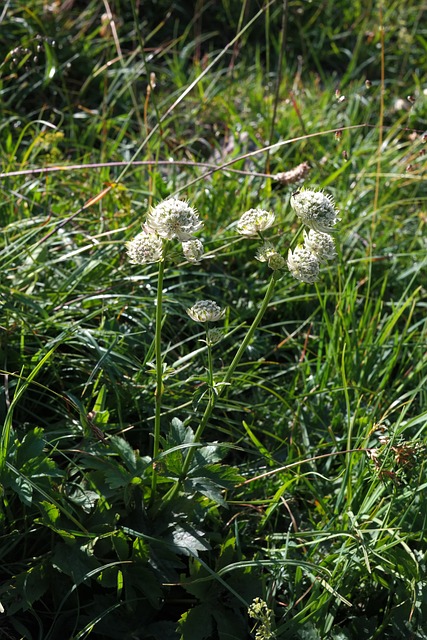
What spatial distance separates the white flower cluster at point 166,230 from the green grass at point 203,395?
208 millimetres

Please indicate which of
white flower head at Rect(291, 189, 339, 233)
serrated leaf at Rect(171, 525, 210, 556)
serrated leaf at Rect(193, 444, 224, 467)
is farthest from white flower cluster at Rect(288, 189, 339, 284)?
serrated leaf at Rect(171, 525, 210, 556)

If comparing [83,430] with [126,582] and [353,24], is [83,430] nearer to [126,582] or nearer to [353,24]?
[126,582]

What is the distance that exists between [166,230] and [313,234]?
0.29 metres

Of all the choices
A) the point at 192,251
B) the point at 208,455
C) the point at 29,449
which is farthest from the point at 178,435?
the point at 192,251

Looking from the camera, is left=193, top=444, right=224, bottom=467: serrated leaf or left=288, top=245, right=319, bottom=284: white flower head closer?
left=288, top=245, right=319, bottom=284: white flower head

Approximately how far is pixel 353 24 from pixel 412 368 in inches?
106

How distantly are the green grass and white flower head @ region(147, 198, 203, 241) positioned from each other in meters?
0.21

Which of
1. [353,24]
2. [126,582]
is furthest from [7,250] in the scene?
[353,24]

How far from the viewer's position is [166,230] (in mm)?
1432

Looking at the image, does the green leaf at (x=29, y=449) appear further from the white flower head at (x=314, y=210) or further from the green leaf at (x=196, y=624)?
the white flower head at (x=314, y=210)

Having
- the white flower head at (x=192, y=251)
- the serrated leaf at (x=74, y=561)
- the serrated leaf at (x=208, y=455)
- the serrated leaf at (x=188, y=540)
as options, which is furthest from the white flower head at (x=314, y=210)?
the serrated leaf at (x=74, y=561)

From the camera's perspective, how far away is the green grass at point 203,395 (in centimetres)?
165

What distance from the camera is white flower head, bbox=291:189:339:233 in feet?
4.76

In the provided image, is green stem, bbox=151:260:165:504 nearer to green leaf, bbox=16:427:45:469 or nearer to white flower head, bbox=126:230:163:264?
white flower head, bbox=126:230:163:264
